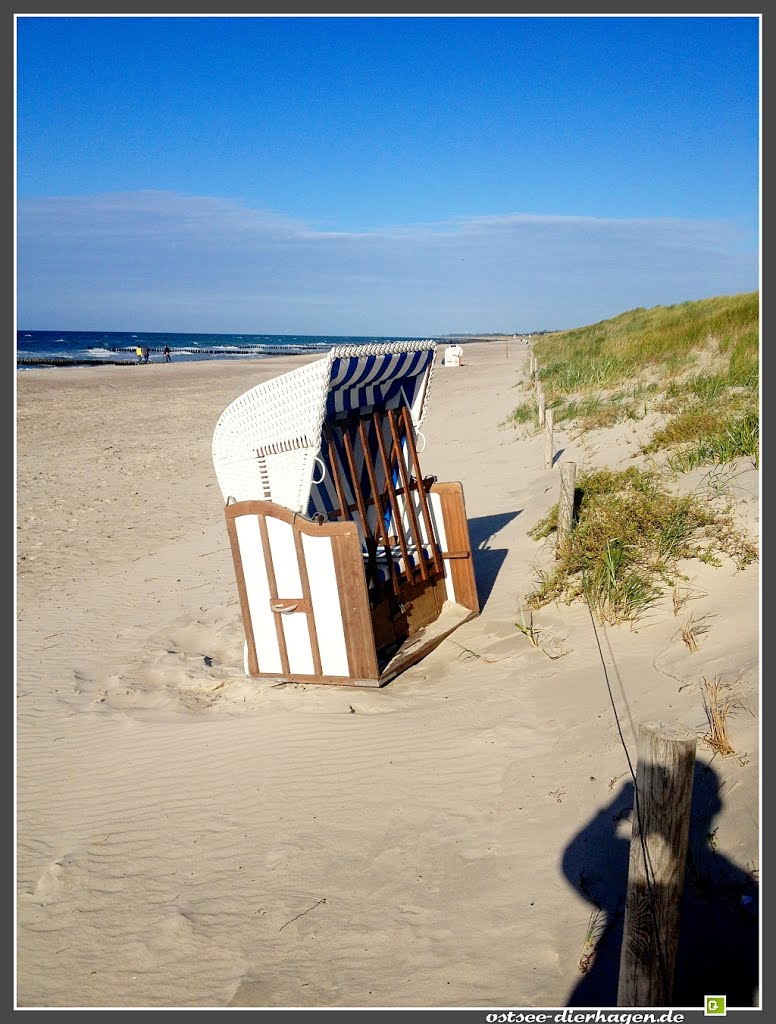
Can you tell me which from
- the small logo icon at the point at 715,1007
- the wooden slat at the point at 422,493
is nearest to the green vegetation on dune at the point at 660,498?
the wooden slat at the point at 422,493

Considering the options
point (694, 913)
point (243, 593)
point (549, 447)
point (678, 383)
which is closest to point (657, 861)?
point (694, 913)

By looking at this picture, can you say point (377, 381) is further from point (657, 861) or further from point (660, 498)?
point (657, 861)

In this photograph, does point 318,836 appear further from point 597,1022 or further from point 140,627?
point 140,627

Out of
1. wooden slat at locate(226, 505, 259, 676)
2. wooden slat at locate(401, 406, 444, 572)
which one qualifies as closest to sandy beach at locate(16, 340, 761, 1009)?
wooden slat at locate(226, 505, 259, 676)

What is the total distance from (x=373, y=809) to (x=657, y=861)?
2115 mm

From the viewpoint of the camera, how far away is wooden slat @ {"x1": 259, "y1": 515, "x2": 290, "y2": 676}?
595 cm

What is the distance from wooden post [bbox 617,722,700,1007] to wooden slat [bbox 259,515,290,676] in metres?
3.69

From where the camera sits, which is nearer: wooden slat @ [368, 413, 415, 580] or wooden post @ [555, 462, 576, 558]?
wooden slat @ [368, 413, 415, 580]

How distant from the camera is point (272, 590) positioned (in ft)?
19.8

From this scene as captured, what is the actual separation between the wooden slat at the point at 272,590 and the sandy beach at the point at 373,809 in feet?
0.82

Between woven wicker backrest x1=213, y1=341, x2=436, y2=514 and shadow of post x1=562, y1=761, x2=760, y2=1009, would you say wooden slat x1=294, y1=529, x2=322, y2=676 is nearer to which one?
woven wicker backrest x1=213, y1=341, x2=436, y2=514

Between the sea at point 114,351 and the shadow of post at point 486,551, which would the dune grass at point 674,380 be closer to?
the shadow of post at point 486,551

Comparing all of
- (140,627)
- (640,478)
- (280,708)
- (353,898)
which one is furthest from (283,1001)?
(640,478)

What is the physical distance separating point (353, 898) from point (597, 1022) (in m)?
1.35
